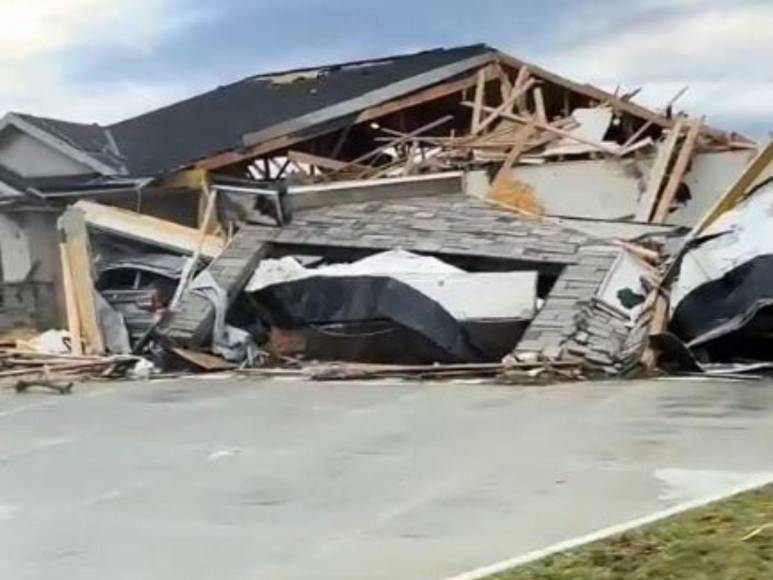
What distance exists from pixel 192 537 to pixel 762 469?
3.72m

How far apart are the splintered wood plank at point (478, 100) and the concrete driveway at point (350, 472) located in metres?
8.38

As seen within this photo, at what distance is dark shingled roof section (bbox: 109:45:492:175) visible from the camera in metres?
22.6

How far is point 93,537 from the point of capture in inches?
296

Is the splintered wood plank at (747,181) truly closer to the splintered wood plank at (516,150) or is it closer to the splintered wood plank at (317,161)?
the splintered wood plank at (516,150)

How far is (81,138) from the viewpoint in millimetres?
23281

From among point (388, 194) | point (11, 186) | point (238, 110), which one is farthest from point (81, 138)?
point (388, 194)

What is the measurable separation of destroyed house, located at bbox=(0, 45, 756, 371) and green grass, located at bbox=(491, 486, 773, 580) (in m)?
7.78

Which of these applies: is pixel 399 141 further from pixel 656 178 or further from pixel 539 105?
pixel 656 178

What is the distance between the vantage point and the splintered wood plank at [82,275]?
57.3 ft

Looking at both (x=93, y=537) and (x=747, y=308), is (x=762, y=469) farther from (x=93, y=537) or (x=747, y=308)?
(x=747, y=308)

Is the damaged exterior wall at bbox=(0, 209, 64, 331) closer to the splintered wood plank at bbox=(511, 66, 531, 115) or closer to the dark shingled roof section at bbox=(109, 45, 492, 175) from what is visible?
the dark shingled roof section at bbox=(109, 45, 492, 175)

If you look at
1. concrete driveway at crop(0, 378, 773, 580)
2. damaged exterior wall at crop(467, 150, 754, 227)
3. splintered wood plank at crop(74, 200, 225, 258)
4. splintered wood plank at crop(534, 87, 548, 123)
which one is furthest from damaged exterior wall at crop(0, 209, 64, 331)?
splintered wood plank at crop(534, 87, 548, 123)

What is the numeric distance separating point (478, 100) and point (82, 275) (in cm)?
791

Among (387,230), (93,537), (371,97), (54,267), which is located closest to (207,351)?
(387,230)
